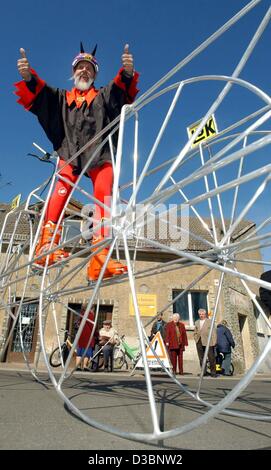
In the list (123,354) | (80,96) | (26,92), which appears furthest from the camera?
(123,354)

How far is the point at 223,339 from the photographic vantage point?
7.49m

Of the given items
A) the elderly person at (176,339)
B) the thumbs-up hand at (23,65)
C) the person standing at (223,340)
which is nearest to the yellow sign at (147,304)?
the person standing at (223,340)

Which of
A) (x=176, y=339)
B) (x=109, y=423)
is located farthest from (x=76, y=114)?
(x=176, y=339)

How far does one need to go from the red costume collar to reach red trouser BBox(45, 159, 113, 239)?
0.53 metres

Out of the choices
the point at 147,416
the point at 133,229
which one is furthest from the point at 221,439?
the point at 133,229

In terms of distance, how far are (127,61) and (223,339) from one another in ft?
22.5

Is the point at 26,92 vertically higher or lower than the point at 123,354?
higher

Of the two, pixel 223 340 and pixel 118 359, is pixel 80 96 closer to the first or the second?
pixel 223 340

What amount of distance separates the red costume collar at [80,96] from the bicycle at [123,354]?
737 cm

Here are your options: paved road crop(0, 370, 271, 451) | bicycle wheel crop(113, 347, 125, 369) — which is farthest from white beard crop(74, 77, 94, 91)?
bicycle wheel crop(113, 347, 125, 369)

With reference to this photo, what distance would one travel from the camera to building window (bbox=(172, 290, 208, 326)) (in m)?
10.2

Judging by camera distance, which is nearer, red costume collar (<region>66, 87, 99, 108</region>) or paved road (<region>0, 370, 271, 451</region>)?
paved road (<region>0, 370, 271, 451</region>)

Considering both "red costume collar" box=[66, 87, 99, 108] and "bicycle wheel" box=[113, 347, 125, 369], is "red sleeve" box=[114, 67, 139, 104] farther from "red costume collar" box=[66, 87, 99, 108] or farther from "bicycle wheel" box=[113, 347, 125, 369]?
"bicycle wheel" box=[113, 347, 125, 369]
